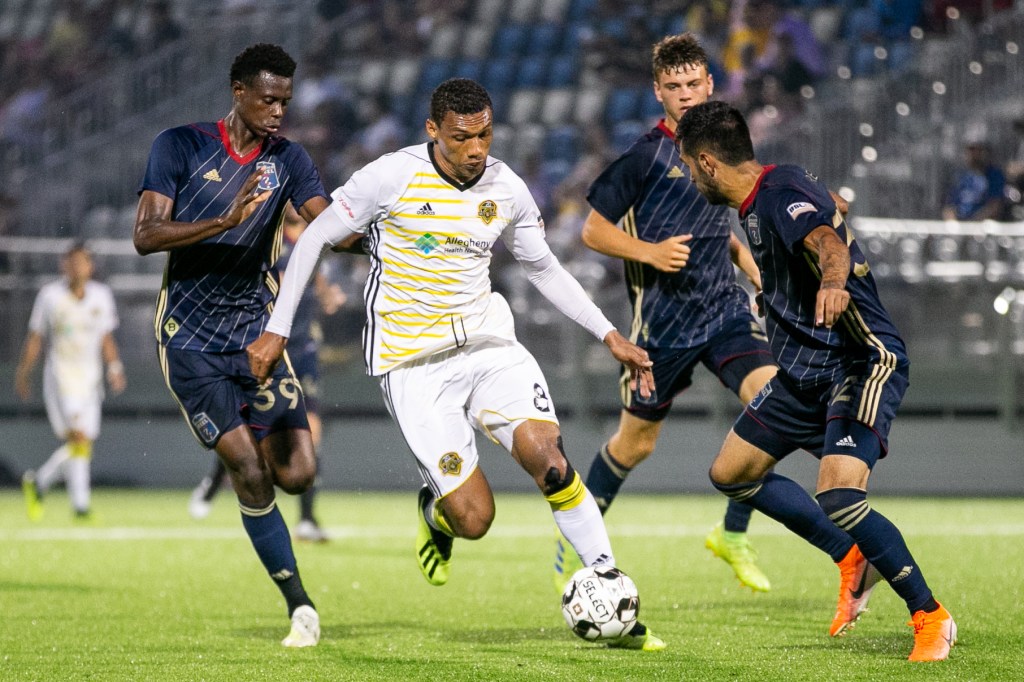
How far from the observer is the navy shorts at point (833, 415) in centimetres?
528

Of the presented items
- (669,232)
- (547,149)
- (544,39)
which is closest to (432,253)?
(669,232)

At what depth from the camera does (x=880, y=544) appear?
5230mm

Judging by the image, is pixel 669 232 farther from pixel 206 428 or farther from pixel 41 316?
pixel 41 316

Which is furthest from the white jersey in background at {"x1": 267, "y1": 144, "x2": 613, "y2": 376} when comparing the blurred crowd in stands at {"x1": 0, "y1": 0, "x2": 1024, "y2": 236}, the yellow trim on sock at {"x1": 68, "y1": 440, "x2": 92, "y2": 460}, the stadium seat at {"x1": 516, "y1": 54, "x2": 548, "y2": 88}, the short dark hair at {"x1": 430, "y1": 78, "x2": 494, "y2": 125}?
the stadium seat at {"x1": 516, "y1": 54, "x2": 548, "y2": 88}

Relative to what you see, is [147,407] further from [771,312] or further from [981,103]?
[771,312]

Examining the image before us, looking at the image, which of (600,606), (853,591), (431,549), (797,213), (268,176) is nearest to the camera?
(797,213)

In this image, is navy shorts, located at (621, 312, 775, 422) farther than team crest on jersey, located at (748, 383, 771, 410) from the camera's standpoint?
Yes

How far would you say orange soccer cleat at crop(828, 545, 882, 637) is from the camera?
19.2 feet

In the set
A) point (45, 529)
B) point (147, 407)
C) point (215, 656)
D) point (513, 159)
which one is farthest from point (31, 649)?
point (513, 159)

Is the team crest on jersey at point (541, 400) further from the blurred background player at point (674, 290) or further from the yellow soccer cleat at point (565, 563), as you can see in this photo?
the yellow soccer cleat at point (565, 563)

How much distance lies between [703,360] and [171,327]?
8.53ft

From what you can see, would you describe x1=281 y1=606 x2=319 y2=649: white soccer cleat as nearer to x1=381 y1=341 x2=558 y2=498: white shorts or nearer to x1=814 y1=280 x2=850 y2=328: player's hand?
x1=381 y1=341 x2=558 y2=498: white shorts

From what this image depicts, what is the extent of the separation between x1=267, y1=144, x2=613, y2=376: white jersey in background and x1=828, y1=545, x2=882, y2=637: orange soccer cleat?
4.70 ft

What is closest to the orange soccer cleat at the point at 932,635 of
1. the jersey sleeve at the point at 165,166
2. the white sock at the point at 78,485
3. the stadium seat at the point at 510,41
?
the jersey sleeve at the point at 165,166
